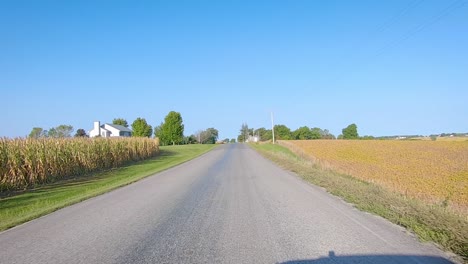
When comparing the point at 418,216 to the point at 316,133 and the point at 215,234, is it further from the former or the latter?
the point at 316,133

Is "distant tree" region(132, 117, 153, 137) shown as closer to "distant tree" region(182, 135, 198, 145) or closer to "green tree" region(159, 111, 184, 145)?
"green tree" region(159, 111, 184, 145)

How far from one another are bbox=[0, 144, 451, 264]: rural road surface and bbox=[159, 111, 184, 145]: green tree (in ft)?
307

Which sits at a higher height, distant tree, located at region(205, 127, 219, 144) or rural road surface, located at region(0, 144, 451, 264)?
distant tree, located at region(205, 127, 219, 144)

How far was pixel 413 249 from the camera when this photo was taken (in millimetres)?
5828

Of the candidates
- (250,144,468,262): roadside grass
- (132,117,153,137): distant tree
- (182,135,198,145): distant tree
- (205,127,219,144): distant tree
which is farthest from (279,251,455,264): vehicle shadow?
(205,127,219,144): distant tree

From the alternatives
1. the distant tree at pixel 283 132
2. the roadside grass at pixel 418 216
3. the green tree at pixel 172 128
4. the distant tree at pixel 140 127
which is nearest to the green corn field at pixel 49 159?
the roadside grass at pixel 418 216

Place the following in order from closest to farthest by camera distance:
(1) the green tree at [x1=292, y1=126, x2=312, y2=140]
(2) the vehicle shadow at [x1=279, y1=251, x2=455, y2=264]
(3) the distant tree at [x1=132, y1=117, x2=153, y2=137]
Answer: (2) the vehicle shadow at [x1=279, y1=251, x2=455, y2=264], (3) the distant tree at [x1=132, y1=117, x2=153, y2=137], (1) the green tree at [x1=292, y1=126, x2=312, y2=140]

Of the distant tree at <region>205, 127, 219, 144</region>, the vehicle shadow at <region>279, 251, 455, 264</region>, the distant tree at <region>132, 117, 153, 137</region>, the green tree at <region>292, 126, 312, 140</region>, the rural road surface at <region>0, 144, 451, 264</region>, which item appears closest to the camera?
the vehicle shadow at <region>279, 251, 455, 264</region>

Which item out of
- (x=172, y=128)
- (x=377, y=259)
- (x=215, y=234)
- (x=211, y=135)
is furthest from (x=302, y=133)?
(x=377, y=259)

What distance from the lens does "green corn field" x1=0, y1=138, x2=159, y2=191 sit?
55.3 feet

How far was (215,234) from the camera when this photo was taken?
6.93 meters

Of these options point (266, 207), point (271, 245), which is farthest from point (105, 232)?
point (266, 207)

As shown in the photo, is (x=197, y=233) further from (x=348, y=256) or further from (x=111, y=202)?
(x=111, y=202)

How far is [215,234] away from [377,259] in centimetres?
278
